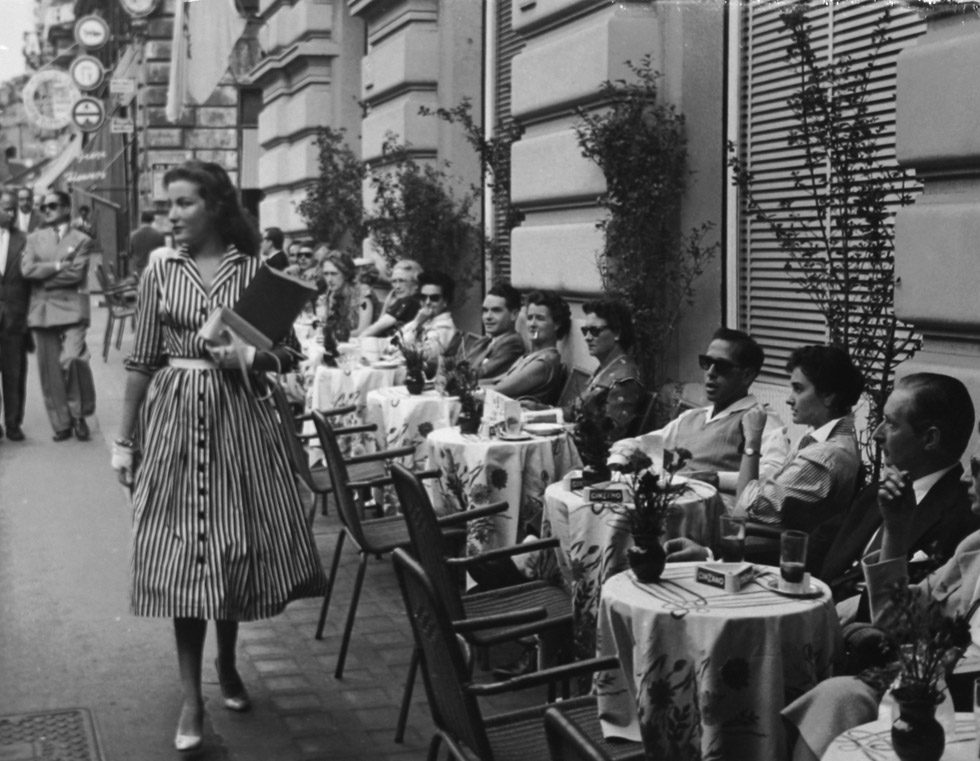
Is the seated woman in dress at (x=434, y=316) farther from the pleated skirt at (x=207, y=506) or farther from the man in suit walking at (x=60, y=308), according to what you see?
the pleated skirt at (x=207, y=506)

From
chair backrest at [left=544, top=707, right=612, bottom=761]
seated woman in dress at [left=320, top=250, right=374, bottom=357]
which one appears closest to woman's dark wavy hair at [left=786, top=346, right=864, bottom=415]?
chair backrest at [left=544, top=707, right=612, bottom=761]

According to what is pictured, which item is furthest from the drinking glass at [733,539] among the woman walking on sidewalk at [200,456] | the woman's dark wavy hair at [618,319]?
the woman's dark wavy hair at [618,319]

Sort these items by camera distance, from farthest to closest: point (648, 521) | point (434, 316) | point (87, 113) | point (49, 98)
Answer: point (49, 98), point (87, 113), point (434, 316), point (648, 521)

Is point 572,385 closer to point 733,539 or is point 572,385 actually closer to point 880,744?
point 733,539

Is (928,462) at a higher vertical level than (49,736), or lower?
higher

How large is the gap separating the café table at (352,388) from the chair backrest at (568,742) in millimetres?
6795

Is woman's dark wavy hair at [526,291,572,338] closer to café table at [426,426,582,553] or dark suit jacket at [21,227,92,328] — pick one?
café table at [426,426,582,553]

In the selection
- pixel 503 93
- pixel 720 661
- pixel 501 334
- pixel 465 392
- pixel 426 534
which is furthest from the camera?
pixel 503 93

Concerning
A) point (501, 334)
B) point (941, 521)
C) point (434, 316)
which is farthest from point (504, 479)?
point (434, 316)

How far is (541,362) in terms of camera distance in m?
9.05

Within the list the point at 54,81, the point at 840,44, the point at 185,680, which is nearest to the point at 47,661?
the point at 185,680

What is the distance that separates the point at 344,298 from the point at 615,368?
19.3ft

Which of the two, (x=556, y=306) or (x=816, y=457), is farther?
(x=556, y=306)

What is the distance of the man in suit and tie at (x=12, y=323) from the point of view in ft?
42.5
